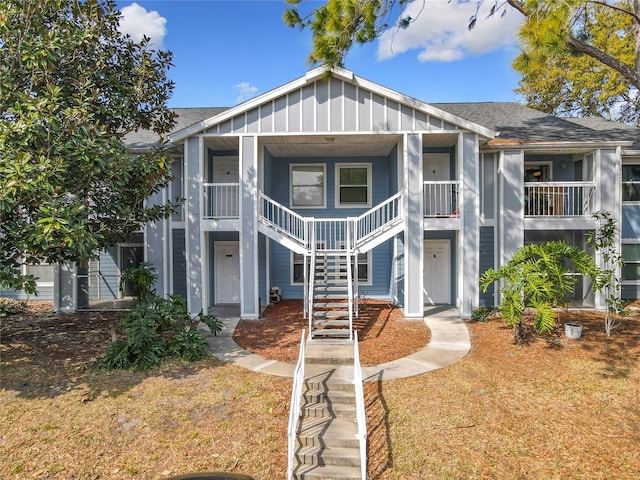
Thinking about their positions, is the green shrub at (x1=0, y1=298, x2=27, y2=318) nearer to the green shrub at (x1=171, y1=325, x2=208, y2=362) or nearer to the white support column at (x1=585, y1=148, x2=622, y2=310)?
the green shrub at (x1=171, y1=325, x2=208, y2=362)

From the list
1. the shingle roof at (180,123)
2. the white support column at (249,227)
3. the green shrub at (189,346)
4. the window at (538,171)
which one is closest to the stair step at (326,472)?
the green shrub at (189,346)

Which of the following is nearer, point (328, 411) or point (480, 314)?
point (328, 411)

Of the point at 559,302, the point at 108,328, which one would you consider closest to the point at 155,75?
the point at 108,328

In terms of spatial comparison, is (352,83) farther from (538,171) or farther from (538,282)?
(538,171)

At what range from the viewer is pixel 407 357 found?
8.04 meters

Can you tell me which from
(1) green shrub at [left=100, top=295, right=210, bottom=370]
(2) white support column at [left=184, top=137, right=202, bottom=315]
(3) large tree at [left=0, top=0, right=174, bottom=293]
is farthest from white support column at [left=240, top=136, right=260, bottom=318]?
(3) large tree at [left=0, top=0, right=174, bottom=293]

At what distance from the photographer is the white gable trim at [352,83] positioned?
33.6 feet

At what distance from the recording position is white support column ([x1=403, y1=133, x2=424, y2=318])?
1067 cm

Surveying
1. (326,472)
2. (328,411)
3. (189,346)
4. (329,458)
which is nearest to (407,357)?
(328,411)

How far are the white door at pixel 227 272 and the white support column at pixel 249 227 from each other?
240 cm

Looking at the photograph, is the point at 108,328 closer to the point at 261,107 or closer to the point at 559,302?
the point at 261,107

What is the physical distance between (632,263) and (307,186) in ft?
37.9

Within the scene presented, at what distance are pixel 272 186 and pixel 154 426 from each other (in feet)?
30.3

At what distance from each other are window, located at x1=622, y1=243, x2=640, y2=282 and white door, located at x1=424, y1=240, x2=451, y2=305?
5.96 m
